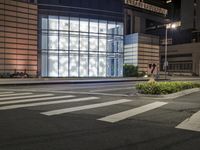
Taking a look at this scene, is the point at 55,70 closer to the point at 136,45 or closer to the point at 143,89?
the point at 136,45

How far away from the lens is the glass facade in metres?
40.5

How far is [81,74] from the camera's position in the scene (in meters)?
42.8

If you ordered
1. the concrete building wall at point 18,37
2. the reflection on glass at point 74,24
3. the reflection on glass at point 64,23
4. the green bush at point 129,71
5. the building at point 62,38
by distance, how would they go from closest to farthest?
1. the concrete building wall at point 18,37
2. the building at point 62,38
3. the reflection on glass at point 64,23
4. the reflection on glass at point 74,24
5. the green bush at point 129,71

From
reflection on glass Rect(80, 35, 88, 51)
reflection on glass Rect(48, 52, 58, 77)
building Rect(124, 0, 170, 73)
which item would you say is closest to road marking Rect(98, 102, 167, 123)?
reflection on glass Rect(48, 52, 58, 77)

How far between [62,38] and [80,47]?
10.9 feet

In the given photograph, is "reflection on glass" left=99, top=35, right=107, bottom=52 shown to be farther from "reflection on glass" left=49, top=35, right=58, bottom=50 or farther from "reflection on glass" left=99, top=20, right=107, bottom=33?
"reflection on glass" left=49, top=35, right=58, bottom=50

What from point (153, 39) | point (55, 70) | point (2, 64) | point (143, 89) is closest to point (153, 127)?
point (143, 89)

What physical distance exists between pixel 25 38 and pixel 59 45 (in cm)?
544

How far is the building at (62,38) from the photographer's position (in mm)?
36812

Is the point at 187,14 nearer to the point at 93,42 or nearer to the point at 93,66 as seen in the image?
the point at 93,42

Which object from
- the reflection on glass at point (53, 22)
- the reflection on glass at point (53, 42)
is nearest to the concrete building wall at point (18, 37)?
the reflection on glass at point (53, 22)

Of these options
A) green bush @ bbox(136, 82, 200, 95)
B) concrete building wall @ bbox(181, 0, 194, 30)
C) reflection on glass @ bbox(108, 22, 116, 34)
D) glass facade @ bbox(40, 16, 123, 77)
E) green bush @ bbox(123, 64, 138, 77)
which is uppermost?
concrete building wall @ bbox(181, 0, 194, 30)

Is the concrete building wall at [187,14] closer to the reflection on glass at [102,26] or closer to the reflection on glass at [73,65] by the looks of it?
the reflection on glass at [102,26]

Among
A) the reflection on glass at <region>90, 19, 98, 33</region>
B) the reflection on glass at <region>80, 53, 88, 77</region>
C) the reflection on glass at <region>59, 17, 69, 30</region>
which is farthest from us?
the reflection on glass at <region>90, 19, 98, 33</region>
